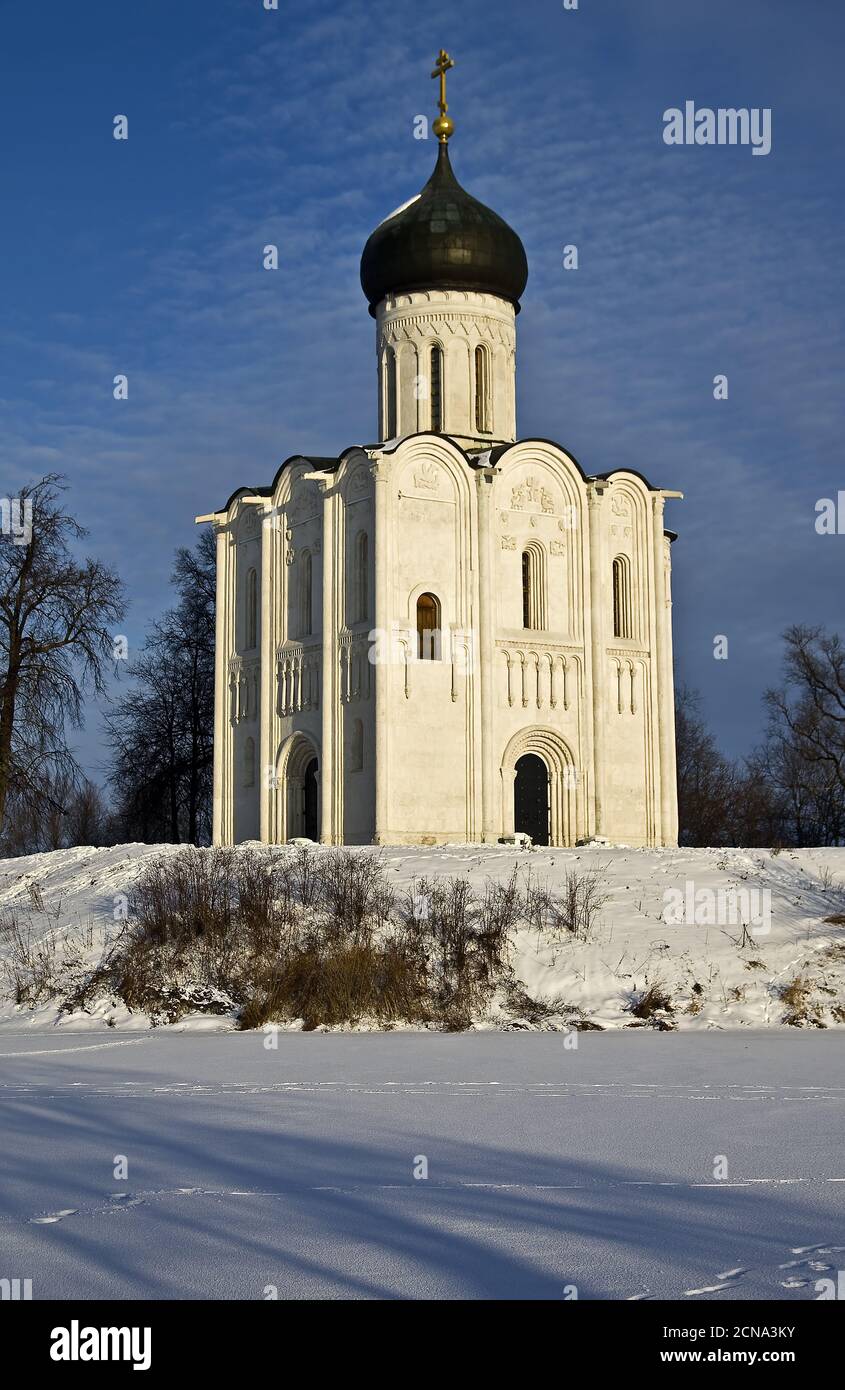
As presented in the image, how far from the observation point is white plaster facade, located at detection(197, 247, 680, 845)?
2897 centimetres

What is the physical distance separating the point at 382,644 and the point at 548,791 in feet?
15.0

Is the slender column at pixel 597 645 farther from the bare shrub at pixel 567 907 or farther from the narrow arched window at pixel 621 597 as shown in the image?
the bare shrub at pixel 567 907

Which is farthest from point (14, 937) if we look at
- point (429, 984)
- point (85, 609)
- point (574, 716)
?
point (574, 716)

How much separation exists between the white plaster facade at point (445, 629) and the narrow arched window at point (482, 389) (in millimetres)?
51

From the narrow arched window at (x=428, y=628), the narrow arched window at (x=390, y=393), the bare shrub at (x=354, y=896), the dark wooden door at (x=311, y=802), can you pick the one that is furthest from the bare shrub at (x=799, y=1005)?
the narrow arched window at (x=390, y=393)

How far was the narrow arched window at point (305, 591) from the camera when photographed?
31.1m

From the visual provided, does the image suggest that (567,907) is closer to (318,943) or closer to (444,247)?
(318,943)

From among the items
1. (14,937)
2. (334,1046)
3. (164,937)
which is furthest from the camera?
(14,937)

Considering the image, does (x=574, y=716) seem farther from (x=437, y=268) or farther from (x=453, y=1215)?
(x=453, y=1215)

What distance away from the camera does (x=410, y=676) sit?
28906mm

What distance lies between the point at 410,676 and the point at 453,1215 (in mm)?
22785

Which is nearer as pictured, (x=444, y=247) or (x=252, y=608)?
(x=444, y=247)

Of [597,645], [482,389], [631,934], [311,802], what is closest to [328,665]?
[311,802]

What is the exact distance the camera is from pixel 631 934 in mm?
18672
